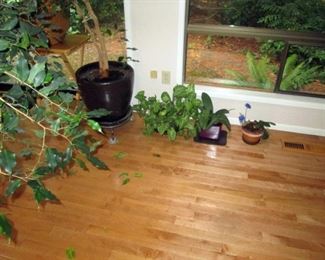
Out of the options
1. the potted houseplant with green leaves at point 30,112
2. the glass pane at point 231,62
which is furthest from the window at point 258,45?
the potted houseplant with green leaves at point 30,112

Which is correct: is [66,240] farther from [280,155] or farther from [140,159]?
[280,155]

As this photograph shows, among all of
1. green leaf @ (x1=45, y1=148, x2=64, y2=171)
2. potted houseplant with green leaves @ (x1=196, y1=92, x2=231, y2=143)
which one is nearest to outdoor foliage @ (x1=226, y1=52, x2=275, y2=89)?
potted houseplant with green leaves @ (x1=196, y1=92, x2=231, y2=143)

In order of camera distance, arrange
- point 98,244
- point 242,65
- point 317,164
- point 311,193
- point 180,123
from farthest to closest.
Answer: point 242,65
point 180,123
point 317,164
point 311,193
point 98,244

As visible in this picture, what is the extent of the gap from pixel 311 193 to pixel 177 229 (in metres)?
0.95

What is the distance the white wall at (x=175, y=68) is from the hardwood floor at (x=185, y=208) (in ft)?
0.89

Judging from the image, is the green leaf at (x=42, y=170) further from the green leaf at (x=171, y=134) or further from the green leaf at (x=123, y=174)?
the green leaf at (x=171, y=134)

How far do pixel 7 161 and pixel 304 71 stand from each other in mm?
2463

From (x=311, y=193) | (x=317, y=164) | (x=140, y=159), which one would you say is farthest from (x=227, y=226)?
(x=317, y=164)

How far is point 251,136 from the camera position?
2320 mm

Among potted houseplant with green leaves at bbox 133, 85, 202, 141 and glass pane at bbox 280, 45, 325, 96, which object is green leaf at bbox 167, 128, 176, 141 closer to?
potted houseplant with green leaves at bbox 133, 85, 202, 141

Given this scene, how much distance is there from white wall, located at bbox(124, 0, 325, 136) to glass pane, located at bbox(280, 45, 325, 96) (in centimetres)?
14

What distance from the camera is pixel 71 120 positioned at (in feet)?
2.20

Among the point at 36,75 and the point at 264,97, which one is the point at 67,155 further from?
the point at 264,97

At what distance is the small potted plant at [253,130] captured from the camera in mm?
2320
